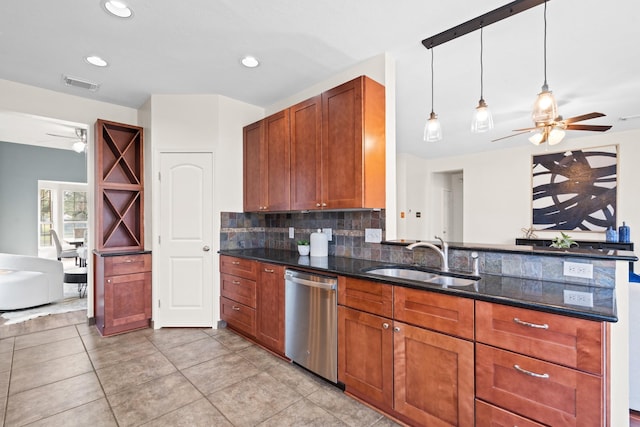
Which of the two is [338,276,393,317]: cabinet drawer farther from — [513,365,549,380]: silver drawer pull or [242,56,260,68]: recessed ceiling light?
[242,56,260,68]: recessed ceiling light

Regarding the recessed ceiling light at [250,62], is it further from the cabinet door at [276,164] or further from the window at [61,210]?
the window at [61,210]

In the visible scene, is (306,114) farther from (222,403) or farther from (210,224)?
(222,403)

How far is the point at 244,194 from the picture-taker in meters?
3.68

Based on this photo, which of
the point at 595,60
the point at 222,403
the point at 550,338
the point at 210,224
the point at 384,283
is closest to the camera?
the point at 550,338

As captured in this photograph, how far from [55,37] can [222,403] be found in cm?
300

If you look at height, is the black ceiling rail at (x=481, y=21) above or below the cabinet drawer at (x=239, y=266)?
above

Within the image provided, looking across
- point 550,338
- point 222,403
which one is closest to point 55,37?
point 222,403

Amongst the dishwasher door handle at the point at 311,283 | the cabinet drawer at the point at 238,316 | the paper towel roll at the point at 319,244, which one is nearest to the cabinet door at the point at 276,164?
the paper towel roll at the point at 319,244

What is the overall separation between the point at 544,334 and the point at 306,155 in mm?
2164

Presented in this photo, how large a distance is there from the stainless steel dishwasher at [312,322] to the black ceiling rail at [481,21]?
198 centimetres

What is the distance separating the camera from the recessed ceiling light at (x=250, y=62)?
8.83 ft

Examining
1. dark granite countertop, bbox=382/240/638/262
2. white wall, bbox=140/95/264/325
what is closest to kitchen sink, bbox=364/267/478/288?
dark granite countertop, bbox=382/240/638/262

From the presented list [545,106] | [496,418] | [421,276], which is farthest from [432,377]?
[545,106]

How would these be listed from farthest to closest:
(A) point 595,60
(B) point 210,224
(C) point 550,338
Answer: (B) point 210,224 → (A) point 595,60 → (C) point 550,338
